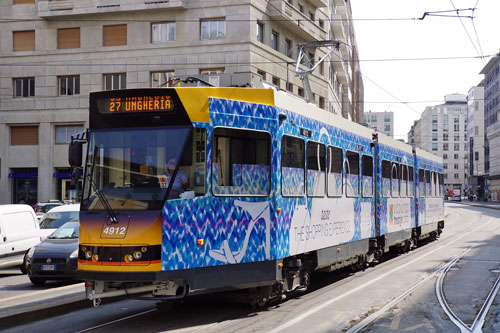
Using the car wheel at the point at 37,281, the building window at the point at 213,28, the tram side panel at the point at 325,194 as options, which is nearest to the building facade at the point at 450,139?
the building window at the point at 213,28

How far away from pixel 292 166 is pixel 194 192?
79.7 inches

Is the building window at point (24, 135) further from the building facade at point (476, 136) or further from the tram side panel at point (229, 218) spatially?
the building facade at point (476, 136)

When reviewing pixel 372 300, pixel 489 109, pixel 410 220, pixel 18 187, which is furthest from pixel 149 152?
pixel 489 109

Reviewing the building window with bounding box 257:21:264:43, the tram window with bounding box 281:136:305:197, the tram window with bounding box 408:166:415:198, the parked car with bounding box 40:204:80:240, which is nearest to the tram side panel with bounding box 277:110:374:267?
the tram window with bounding box 281:136:305:197

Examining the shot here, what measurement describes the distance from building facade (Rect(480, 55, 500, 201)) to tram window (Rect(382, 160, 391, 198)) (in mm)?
85816

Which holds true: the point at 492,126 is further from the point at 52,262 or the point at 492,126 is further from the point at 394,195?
the point at 52,262

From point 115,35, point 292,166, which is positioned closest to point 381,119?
point 115,35

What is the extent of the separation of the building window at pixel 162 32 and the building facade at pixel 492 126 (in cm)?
7216

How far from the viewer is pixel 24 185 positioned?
3762cm

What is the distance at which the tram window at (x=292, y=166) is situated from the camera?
30.9 ft

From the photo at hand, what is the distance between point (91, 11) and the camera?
35.4 meters

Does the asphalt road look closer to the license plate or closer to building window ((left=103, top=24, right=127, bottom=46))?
the license plate

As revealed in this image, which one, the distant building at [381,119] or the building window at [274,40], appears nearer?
the building window at [274,40]

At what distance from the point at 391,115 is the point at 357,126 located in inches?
7035
